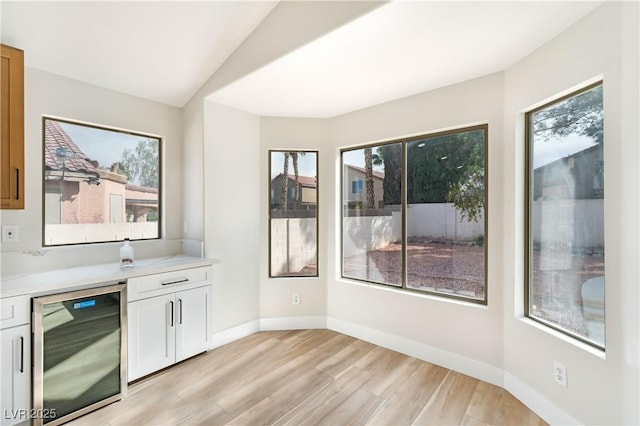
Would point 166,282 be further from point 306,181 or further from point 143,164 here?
point 306,181

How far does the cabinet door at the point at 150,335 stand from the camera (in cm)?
219

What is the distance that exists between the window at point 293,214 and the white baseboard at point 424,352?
2.45ft

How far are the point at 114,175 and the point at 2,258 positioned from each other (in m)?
1.03

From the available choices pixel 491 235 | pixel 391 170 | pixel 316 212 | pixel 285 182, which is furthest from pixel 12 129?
pixel 491 235

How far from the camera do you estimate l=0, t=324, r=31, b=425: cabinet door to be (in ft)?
5.44

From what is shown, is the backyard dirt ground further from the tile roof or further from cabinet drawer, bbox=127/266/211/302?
cabinet drawer, bbox=127/266/211/302

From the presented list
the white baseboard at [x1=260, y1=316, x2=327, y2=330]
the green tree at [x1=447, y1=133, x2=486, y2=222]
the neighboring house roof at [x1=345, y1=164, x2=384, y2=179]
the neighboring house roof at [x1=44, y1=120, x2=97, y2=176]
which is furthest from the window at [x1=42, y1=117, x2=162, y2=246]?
the green tree at [x1=447, y1=133, x2=486, y2=222]

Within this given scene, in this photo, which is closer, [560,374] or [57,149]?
[560,374]

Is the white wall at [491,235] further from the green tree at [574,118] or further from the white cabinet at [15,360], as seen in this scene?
the white cabinet at [15,360]

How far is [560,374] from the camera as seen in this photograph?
1787 mm

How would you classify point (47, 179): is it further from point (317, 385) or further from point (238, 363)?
point (317, 385)

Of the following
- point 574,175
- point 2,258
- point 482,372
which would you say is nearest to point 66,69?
point 2,258

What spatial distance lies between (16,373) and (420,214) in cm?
324

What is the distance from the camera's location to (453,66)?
2135 millimetres
